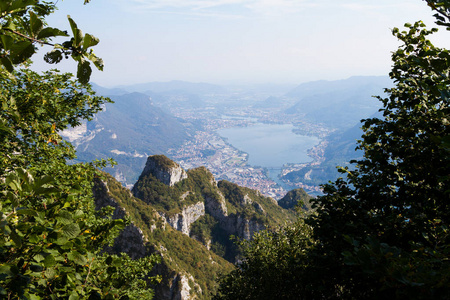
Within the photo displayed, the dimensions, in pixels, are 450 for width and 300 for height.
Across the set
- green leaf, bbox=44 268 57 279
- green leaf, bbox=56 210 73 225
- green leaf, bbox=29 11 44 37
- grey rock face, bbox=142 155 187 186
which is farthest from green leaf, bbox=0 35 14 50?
grey rock face, bbox=142 155 187 186

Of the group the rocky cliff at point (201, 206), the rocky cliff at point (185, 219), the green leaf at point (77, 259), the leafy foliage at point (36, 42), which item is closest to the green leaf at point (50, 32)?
the leafy foliage at point (36, 42)

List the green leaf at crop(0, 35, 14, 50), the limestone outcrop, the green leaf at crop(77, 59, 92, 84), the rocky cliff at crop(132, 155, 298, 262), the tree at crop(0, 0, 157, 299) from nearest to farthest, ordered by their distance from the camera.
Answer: the green leaf at crop(0, 35, 14, 50) → the tree at crop(0, 0, 157, 299) → the green leaf at crop(77, 59, 92, 84) → the limestone outcrop → the rocky cliff at crop(132, 155, 298, 262)

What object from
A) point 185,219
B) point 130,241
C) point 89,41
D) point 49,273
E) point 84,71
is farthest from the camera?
point 185,219

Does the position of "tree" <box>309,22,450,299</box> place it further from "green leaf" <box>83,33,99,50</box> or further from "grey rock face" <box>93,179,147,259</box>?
"grey rock face" <box>93,179,147,259</box>

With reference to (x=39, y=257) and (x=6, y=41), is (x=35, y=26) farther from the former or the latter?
(x=39, y=257)

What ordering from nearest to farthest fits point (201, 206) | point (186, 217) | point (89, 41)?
point (89, 41) < point (186, 217) < point (201, 206)

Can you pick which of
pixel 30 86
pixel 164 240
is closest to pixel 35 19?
pixel 30 86

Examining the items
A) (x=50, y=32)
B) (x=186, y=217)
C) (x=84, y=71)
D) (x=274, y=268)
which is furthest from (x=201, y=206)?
(x=50, y=32)

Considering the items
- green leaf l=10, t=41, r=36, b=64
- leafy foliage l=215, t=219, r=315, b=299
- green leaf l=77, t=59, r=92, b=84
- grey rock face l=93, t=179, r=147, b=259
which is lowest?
grey rock face l=93, t=179, r=147, b=259

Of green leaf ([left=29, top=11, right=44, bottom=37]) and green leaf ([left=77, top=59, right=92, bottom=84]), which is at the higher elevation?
green leaf ([left=29, top=11, right=44, bottom=37])
